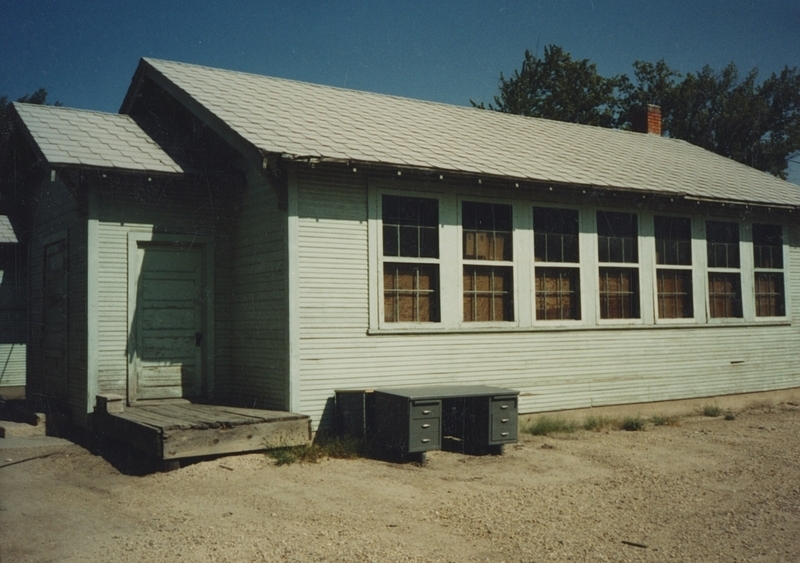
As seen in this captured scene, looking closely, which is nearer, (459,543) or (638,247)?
(459,543)

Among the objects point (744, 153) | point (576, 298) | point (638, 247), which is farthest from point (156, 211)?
point (744, 153)

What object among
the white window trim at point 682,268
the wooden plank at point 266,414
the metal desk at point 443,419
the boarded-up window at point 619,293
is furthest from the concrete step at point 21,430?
the white window trim at point 682,268

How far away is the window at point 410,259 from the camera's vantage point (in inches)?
427

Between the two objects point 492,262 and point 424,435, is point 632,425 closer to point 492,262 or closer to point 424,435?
point 492,262

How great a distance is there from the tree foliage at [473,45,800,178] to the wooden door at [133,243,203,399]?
1183 inches

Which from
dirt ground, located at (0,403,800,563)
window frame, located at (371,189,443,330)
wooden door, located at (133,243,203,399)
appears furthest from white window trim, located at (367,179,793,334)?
wooden door, located at (133,243,203,399)

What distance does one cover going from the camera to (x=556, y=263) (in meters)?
12.5

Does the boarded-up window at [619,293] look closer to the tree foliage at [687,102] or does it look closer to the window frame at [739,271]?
the window frame at [739,271]

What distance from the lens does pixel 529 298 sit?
12133mm

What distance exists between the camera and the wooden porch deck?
8.46 metres

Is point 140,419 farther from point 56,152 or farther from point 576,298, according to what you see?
point 576,298

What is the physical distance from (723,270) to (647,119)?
7.12 meters

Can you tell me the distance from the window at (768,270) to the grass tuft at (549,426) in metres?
5.78

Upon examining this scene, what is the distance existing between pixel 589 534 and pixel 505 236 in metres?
6.32
